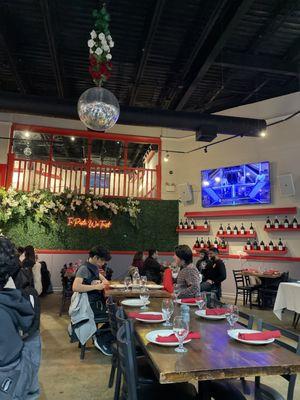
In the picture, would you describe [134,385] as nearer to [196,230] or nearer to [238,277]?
[238,277]

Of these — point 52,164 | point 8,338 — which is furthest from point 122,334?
point 52,164

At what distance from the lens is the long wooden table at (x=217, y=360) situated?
169 centimetres

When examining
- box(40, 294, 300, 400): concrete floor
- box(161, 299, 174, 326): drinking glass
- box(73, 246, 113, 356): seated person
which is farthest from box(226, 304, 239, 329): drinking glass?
box(73, 246, 113, 356): seated person

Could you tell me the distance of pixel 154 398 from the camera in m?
2.30

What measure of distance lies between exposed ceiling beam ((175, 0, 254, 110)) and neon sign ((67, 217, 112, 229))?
15.1 feet

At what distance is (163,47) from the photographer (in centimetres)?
687

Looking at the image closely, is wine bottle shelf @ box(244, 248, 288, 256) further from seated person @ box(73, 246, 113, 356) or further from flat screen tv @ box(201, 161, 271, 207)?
seated person @ box(73, 246, 113, 356)

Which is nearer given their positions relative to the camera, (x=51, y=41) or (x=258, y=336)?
(x=258, y=336)

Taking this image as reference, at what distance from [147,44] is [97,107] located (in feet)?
10.8

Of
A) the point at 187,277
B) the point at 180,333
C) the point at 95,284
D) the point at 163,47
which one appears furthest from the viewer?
the point at 163,47

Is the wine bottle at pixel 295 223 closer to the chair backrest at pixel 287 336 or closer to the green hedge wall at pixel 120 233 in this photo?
the green hedge wall at pixel 120 233

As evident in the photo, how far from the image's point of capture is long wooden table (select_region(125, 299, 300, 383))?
169cm

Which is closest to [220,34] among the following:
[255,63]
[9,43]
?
[255,63]

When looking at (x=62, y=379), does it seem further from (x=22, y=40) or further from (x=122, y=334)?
(x=22, y=40)
